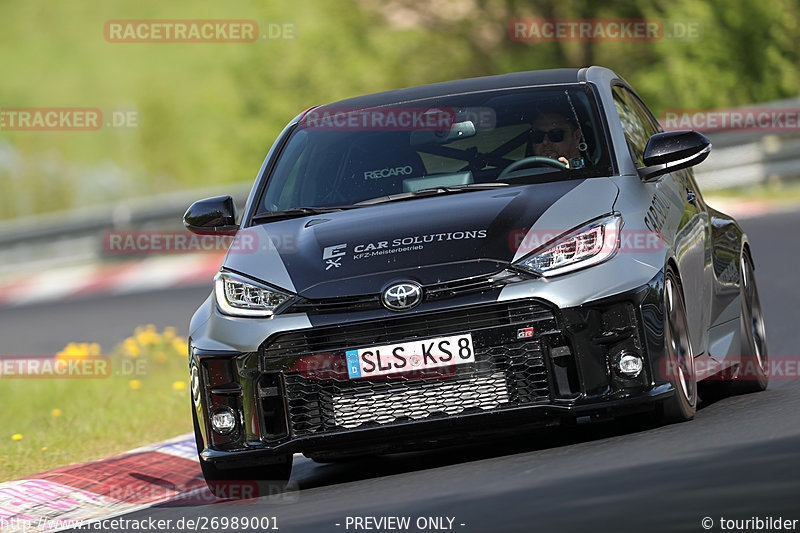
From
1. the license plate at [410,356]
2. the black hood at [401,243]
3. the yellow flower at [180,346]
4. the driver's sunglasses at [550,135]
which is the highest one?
the driver's sunglasses at [550,135]

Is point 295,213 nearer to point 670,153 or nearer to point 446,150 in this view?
point 446,150

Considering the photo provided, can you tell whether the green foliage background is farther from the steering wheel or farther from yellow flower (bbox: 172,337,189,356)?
the steering wheel

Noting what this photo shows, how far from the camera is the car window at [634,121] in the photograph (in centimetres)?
744

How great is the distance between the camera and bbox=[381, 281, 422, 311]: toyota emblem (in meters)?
6.11

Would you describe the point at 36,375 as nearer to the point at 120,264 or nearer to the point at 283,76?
the point at 120,264

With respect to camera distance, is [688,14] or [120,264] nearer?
[120,264]

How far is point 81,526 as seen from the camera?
648 centimetres

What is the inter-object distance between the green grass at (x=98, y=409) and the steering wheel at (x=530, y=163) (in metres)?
2.89

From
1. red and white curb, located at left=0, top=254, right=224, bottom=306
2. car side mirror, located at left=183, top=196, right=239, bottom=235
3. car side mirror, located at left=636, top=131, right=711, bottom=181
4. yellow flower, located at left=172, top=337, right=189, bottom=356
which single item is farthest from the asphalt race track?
red and white curb, located at left=0, top=254, right=224, bottom=306

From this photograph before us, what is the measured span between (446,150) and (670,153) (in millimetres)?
1044

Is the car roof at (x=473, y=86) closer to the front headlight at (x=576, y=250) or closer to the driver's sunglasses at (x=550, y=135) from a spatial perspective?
the driver's sunglasses at (x=550, y=135)

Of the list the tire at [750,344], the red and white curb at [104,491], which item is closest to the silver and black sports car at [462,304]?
the red and white curb at [104,491]

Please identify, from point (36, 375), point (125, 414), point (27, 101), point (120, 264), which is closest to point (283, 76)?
point (120, 264)

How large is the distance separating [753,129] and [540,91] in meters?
14.0
